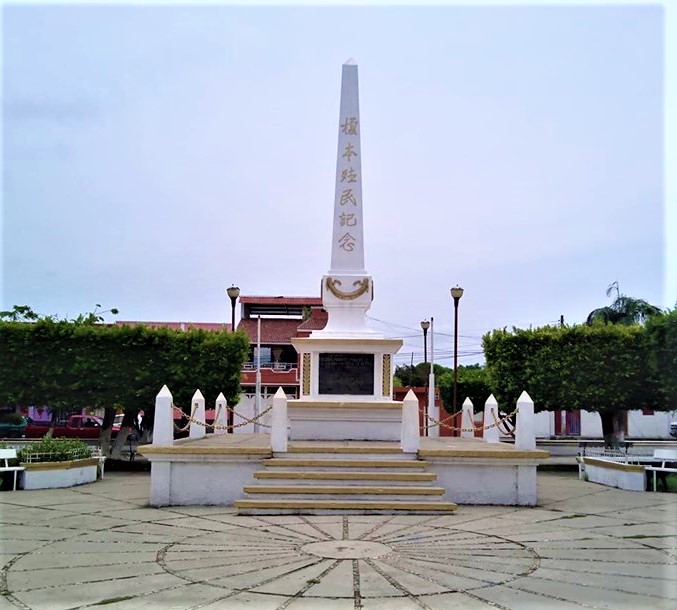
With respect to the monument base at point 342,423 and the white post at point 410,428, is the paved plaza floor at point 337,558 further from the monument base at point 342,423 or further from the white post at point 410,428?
the monument base at point 342,423

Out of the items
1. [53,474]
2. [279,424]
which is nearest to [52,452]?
[53,474]

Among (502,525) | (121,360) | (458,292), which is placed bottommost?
(502,525)

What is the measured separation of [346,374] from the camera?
677 inches

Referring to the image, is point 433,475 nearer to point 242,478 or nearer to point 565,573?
point 242,478

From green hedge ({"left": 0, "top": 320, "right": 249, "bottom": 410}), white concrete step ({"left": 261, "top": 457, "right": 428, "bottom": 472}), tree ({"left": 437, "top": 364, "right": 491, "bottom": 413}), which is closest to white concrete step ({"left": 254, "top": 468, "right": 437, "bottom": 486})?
white concrete step ({"left": 261, "top": 457, "right": 428, "bottom": 472})

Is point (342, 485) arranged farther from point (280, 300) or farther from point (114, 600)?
point (280, 300)

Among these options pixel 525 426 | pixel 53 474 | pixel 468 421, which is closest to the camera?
pixel 525 426

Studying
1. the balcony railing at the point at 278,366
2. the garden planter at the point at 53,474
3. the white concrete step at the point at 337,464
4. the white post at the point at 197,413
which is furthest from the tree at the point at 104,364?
the balcony railing at the point at 278,366

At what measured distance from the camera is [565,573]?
812 centimetres

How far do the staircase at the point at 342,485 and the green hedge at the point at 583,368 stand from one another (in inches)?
400

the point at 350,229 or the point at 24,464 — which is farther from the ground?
the point at 350,229

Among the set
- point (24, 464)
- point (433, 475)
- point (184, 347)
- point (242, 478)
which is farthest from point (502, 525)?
point (184, 347)

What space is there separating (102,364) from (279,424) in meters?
10.0

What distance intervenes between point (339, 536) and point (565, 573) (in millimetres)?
3279
